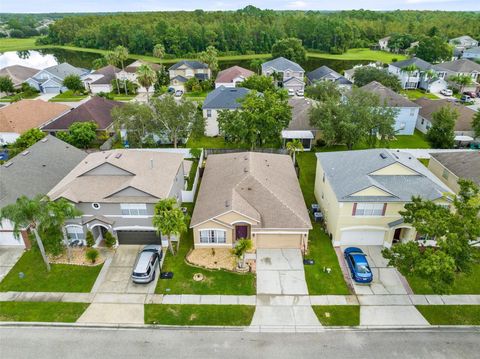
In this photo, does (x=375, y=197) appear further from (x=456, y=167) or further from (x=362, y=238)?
(x=456, y=167)

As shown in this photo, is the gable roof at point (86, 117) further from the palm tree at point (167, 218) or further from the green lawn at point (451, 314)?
the green lawn at point (451, 314)

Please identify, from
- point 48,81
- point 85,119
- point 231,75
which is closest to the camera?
point 85,119

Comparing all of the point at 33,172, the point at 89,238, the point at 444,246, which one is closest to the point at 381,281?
the point at 444,246

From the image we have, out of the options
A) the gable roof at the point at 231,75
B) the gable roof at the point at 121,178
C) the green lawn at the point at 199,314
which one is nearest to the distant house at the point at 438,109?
the gable roof at the point at 231,75

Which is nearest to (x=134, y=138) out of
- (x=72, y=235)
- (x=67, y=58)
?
(x=72, y=235)

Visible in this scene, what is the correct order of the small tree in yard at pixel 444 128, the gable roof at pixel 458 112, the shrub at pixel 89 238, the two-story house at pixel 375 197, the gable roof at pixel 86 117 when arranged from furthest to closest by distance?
the gable roof at pixel 458 112 < the gable roof at pixel 86 117 < the small tree in yard at pixel 444 128 < the shrub at pixel 89 238 < the two-story house at pixel 375 197

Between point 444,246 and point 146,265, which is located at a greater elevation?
point 444,246
